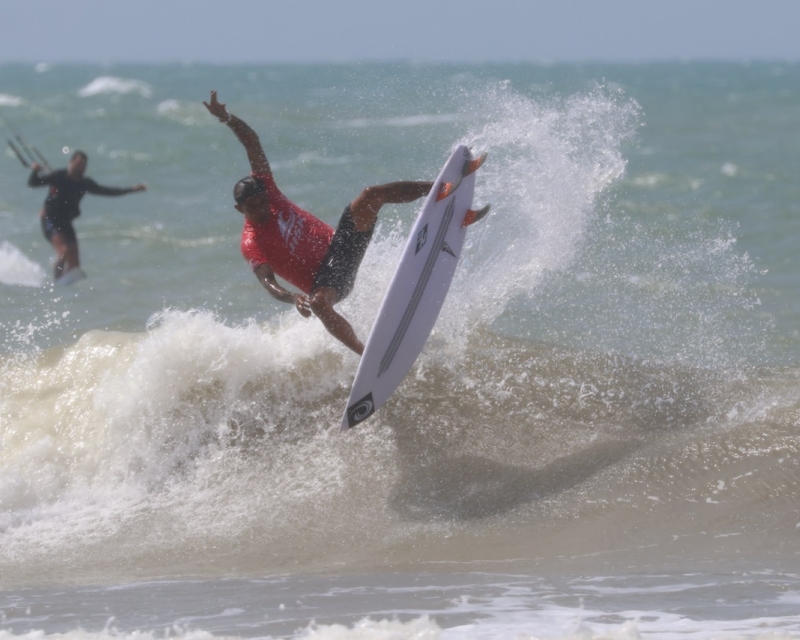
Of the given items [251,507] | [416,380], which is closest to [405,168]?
[416,380]

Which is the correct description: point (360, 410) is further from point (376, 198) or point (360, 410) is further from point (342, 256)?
point (376, 198)

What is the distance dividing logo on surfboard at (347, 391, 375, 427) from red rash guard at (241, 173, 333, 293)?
2.55 ft

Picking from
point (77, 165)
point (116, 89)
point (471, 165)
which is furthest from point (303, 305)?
point (116, 89)

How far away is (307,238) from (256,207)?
35cm

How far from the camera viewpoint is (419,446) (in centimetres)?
586

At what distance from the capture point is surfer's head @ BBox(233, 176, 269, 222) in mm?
5621

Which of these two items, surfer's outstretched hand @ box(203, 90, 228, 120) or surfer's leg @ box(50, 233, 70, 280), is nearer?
surfer's outstretched hand @ box(203, 90, 228, 120)

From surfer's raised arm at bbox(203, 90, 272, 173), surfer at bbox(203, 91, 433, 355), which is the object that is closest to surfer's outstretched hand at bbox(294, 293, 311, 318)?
surfer at bbox(203, 91, 433, 355)

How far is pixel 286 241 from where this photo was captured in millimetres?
5844

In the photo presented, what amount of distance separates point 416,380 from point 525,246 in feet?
4.67

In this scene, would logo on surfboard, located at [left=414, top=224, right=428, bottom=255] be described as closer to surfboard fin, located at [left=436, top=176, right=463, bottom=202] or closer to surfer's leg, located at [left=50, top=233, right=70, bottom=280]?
surfboard fin, located at [left=436, top=176, right=463, bottom=202]

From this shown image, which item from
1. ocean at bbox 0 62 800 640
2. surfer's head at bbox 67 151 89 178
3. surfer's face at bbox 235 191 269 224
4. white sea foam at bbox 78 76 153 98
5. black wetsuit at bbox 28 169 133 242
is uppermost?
white sea foam at bbox 78 76 153 98

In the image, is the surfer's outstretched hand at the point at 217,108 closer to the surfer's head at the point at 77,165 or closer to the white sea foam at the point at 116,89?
the surfer's head at the point at 77,165

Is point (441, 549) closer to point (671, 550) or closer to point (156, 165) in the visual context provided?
point (671, 550)
